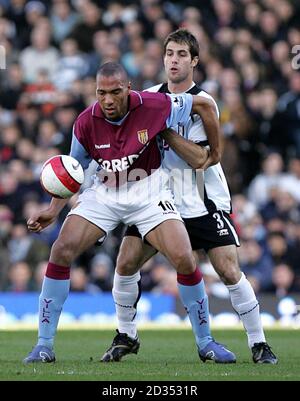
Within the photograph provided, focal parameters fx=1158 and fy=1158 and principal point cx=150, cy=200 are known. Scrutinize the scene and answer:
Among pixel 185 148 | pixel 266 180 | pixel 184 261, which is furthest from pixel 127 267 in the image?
pixel 266 180

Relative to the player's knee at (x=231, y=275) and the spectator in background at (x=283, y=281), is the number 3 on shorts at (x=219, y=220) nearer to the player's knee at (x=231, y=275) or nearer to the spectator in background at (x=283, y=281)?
the player's knee at (x=231, y=275)

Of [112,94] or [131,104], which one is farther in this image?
[131,104]

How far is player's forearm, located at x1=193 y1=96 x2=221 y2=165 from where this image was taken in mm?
8766

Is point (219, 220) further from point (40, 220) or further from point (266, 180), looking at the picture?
point (266, 180)

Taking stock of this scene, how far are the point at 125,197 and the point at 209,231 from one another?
2.40 ft

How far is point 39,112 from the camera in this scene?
57.5 ft

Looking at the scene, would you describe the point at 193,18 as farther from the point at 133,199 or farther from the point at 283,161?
the point at 133,199

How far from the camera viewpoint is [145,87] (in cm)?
1677

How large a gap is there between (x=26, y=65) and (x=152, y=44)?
2.12 m

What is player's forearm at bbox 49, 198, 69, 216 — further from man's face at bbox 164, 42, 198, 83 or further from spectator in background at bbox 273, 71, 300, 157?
spectator in background at bbox 273, 71, 300, 157

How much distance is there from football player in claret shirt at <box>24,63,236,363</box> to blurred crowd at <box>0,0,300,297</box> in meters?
6.13

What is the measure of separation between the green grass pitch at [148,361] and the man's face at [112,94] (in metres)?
1.87
